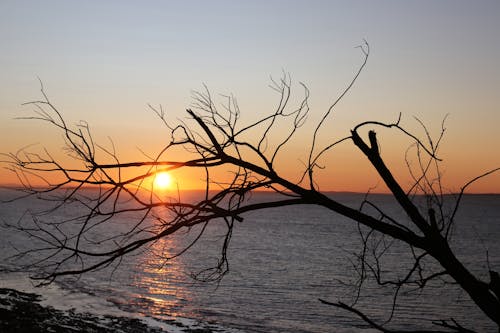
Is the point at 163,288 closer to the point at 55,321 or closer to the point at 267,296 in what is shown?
the point at 267,296

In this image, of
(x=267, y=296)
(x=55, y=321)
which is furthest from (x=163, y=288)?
(x=55, y=321)

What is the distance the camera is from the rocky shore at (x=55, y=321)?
18.9 m

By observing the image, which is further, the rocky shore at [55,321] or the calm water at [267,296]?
the calm water at [267,296]

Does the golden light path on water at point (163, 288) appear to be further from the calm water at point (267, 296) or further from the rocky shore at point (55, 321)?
the rocky shore at point (55, 321)

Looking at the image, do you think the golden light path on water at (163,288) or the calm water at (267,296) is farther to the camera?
the golden light path on water at (163,288)

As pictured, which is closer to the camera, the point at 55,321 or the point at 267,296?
the point at 55,321

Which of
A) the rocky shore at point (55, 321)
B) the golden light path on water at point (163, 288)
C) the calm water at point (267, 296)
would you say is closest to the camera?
the rocky shore at point (55, 321)

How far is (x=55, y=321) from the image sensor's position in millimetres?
20891

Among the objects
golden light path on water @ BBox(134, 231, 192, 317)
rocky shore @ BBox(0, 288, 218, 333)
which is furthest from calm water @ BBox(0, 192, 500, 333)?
rocky shore @ BBox(0, 288, 218, 333)

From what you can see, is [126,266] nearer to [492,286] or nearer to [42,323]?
[42,323]

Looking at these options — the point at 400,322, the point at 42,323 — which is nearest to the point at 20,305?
the point at 42,323

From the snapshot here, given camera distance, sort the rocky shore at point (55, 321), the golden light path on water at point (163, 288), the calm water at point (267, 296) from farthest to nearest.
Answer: the golden light path on water at point (163, 288) → the calm water at point (267, 296) → the rocky shore at point (55, 321)

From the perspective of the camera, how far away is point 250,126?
3.14 metres

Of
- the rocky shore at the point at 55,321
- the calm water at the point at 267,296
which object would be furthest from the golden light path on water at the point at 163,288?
the rocky shore at the point at 55,321
